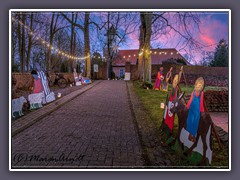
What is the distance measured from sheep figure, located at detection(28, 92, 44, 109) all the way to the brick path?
3.00 feet

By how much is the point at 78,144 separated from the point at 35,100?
338 centimetres

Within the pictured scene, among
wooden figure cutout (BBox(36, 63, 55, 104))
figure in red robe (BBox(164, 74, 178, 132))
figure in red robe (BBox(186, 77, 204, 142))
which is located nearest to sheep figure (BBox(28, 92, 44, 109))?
wooden figure cutout (BBox(36, 63, 55, 104))

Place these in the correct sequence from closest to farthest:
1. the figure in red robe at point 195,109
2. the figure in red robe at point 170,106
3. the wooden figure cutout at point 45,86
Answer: the figure in red robe at point 195,109, the figure in red robe at point 170,106, the wooden figure cutout at point 45,86

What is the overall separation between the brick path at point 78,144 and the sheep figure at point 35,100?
0.92m

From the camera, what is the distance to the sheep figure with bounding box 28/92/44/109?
6542 millimetres

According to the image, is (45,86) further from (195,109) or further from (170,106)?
(195,109)

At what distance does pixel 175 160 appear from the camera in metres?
3.26

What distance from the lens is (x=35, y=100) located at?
664cm

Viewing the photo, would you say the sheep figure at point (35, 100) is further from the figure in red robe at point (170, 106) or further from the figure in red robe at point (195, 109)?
the figure in red robe at point (195, 109)

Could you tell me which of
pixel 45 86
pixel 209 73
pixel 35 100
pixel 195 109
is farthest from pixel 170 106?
pixel 45 86

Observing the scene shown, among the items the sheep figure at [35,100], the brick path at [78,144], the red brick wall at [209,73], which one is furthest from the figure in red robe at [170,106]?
the sheep figure at [35,100]

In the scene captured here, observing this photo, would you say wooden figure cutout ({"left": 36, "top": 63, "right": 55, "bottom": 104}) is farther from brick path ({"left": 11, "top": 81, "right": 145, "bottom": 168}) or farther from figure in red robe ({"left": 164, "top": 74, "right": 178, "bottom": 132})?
figure in red robe ({"left": 164, "top": 74, "right": 178, "bottom": 132})

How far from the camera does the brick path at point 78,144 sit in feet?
10.8
